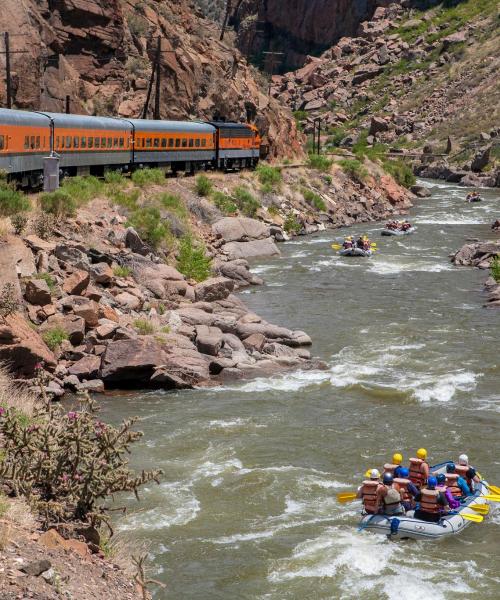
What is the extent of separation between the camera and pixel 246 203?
179 ft

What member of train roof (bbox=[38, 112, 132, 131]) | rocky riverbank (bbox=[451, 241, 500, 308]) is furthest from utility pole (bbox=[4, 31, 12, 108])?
rocky riverbank (bbox=[451, 241, 500, 308])

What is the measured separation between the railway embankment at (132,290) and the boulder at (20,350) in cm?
3

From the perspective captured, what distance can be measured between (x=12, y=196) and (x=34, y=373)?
1098cm

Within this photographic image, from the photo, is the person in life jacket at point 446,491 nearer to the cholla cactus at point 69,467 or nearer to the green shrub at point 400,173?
the cholla cactus at point 69,467

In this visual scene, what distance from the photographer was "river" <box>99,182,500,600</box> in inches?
568

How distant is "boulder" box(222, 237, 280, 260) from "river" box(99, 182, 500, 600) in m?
9.65

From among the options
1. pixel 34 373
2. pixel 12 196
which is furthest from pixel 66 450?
pixel 12 196

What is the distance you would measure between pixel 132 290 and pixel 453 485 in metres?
14.9

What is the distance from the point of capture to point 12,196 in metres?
31.2

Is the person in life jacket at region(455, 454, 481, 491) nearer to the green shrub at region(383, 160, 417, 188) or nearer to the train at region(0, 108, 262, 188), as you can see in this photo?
the train at region(0, 108, 262, 188)

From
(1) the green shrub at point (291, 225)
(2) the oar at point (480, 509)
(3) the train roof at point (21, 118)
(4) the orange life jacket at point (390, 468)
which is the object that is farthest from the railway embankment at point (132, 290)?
(2) the oar at point (480, 509)

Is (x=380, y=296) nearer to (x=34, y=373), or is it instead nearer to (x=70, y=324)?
(x=70, y=324)

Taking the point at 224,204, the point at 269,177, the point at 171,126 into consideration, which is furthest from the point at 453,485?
the point at 269,177

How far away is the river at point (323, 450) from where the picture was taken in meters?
14.4
